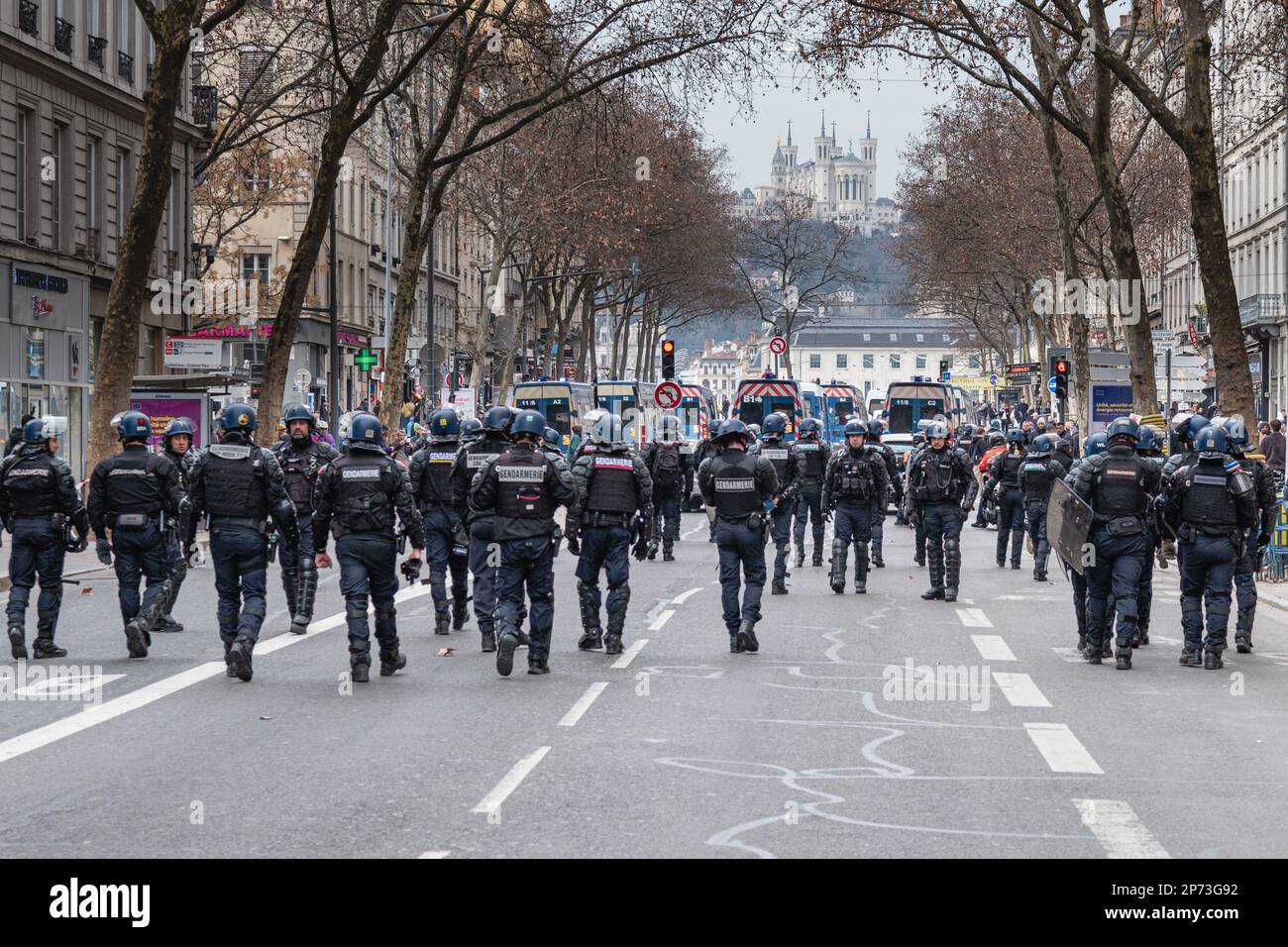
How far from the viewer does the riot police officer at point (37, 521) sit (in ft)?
48.0

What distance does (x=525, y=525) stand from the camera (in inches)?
548

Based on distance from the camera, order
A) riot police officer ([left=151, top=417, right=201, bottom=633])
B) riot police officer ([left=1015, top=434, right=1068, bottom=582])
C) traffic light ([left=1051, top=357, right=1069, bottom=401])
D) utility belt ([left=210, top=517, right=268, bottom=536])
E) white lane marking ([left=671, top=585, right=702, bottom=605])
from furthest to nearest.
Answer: traffic light ([left=1051, top=357, right=1069, bottom=401])
riot police officer ([left=1015, top=434, right=1068, bottom=582])
white lane marking ([left=671, top=585, right=702, bottom=605])
riot police officer ([left=151, top=417, right=201, bottom=633])
utility belt ([left=210, top=517, right=268, bottom=536])

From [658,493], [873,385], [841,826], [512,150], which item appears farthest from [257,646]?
[873,385]

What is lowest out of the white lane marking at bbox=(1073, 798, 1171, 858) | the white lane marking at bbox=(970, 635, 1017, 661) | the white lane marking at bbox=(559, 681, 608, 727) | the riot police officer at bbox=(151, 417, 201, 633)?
the white lane marking at bbox=(1073, 798, 1171, 858)

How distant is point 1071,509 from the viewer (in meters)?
15.2

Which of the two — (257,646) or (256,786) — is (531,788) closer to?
(256,786)

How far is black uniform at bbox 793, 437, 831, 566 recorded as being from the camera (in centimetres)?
2466

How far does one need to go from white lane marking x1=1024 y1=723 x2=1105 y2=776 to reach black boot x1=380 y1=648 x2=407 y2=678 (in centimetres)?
459

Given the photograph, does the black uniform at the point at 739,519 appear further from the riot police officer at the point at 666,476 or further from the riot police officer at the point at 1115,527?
the riot police officer at the point at 666,476

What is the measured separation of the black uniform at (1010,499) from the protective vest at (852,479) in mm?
4161

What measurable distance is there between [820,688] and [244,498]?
4206 mm

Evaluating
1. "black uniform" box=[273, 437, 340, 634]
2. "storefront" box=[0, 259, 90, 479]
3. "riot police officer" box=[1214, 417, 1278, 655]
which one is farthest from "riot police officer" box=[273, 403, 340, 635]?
"storefront" box=[0, 259, 90, 479]

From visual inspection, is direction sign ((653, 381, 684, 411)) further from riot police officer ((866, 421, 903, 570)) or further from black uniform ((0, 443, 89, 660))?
black uniform ((0, 443, 89, 660))

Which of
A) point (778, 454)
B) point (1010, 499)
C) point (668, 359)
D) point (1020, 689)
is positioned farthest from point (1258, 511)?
point (668, 359)
